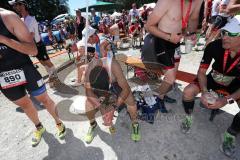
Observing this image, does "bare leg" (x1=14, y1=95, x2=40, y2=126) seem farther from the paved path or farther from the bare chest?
the bare chest

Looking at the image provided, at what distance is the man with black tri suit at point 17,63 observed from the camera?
91.8 inches

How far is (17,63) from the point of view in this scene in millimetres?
2650

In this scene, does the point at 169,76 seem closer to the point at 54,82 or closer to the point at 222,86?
the point at 222,86

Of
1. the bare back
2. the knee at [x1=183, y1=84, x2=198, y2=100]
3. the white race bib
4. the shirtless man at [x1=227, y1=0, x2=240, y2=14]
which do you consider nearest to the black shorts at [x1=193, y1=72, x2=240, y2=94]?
the knee at [x1=183, y1=84, x2=198, y2=100]

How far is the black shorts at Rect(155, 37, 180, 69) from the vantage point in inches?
120

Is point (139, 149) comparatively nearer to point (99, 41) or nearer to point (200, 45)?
point (99, 41)

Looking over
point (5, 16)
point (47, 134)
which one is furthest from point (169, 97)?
point (5, 16)

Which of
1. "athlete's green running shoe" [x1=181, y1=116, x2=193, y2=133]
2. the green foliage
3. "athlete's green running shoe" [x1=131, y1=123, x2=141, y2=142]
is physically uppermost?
"athlete's green running shoe" [x1=181, y1=116, x2=193, y2=133]

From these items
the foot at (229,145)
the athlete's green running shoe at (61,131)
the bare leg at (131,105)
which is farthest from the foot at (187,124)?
the athlete's green running shoe at (61,131)

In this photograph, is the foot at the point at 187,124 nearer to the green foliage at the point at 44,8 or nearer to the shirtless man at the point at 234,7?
the shirtless man at the point at 234,7

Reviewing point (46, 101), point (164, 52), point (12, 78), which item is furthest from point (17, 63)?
point (164, 52)

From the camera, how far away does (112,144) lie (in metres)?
3.06

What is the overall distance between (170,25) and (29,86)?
2.13m

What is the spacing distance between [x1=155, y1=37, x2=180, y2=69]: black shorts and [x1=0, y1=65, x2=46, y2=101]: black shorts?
174 centimetres
